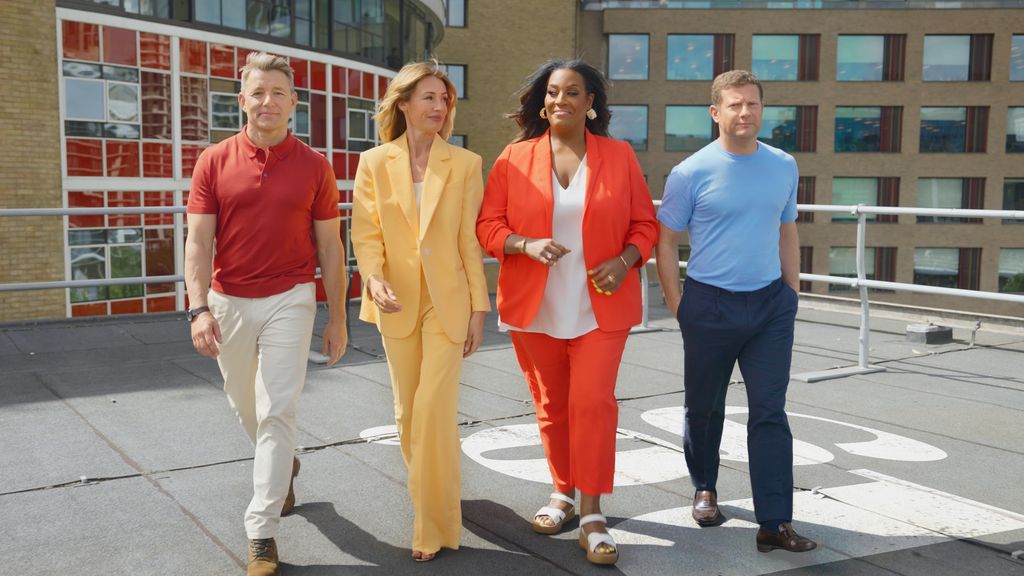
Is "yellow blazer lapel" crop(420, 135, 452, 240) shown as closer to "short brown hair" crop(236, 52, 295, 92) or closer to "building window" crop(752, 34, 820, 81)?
"short brown hair" crop(236, 52, 295, 92)

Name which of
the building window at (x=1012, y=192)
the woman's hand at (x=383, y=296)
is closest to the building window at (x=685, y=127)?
the building window at (x=1012, y=192)

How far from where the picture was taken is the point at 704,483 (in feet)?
13.9

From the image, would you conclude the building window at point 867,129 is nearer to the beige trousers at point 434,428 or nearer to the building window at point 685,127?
the building window at point 685,127

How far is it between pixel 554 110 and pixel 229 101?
22751 millimetres

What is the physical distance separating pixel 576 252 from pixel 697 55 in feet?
155

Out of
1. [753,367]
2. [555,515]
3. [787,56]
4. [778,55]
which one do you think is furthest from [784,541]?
[787,56]

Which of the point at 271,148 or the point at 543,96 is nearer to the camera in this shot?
the point at 271,148

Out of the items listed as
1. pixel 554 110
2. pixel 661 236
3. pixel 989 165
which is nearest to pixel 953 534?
pixel 661 236

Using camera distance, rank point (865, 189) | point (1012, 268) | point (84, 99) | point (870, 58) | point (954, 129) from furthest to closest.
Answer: point (1012, 268) < point (865, 189) < point (954, 129) < point (870, 58) < point (84, 99)

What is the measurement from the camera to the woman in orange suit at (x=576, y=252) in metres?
3.88

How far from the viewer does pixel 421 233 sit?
3.81m

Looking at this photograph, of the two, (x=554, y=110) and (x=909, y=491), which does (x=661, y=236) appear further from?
(x=909, y=491)

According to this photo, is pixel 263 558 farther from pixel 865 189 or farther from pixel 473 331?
pixel 865 189

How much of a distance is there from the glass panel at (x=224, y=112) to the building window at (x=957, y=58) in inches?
1468
